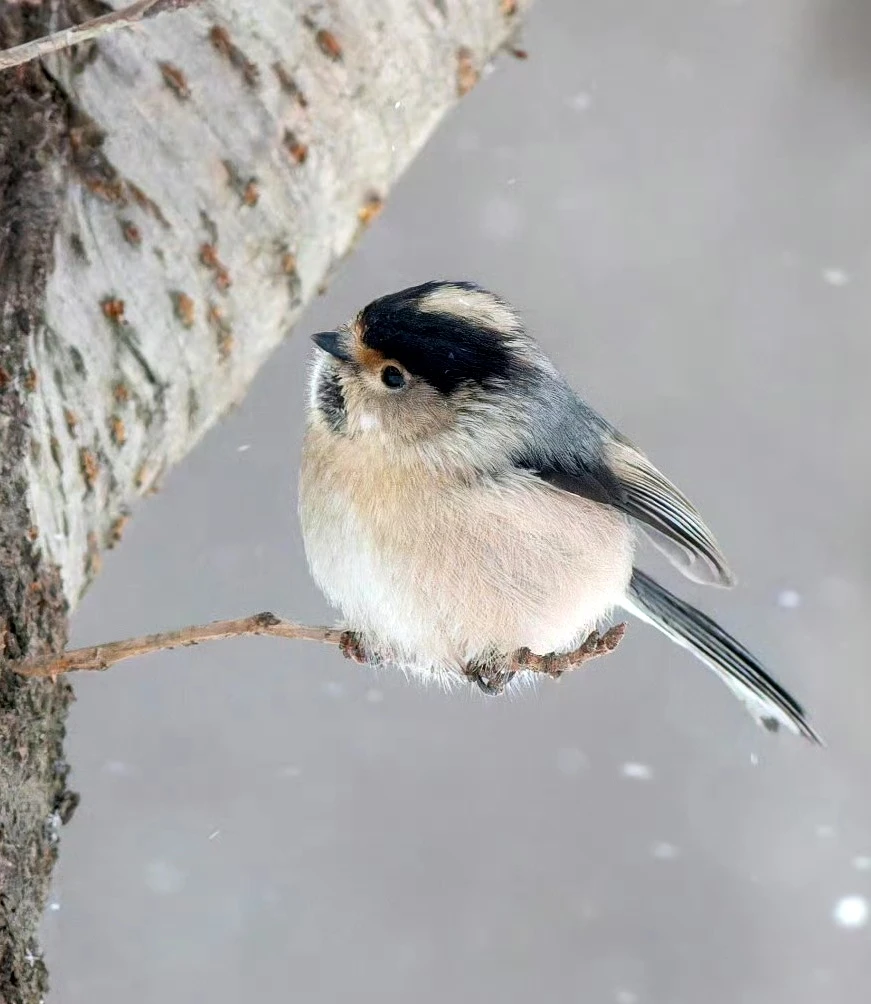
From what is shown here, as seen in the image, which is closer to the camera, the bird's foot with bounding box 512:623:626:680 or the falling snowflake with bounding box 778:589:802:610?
the bird's foot with bounding box 512:623:626:680

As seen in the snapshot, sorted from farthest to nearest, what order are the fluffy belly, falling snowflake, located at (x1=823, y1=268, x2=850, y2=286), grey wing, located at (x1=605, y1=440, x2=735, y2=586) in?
falling snowflake, located at (x1=823, y1=268, x2=850, y2=286)
grey wing, located at (x1=605, y1=440, x2=735, y2=586)
the fluffy belly

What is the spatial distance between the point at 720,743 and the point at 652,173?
219 centimetres

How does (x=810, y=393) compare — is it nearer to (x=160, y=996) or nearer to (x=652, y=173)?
(x=652, y=173)

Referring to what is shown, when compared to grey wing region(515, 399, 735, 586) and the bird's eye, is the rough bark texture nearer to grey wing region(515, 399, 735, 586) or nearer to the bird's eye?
the bird's eye

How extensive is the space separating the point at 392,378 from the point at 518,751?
2711 mm

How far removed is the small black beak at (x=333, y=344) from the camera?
1.78m

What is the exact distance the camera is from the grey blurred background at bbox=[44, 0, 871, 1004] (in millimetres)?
4055

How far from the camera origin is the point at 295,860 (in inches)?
165

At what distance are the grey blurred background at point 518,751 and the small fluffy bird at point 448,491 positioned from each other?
2036mm

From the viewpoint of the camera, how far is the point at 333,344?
1.79 metres

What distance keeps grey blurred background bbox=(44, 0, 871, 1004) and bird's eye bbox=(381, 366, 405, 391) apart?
210 centimetres

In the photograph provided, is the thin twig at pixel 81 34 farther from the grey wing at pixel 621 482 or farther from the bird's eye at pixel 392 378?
the grey wing at pixel 621 482

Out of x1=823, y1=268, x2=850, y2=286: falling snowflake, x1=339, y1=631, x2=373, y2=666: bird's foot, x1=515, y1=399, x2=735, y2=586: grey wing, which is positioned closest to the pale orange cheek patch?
x1=515, y1=399, x2=735, y2=586: grey wing

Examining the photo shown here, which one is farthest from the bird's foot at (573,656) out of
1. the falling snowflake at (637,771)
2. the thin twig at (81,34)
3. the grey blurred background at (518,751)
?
the falling snowflake at (637,771)
